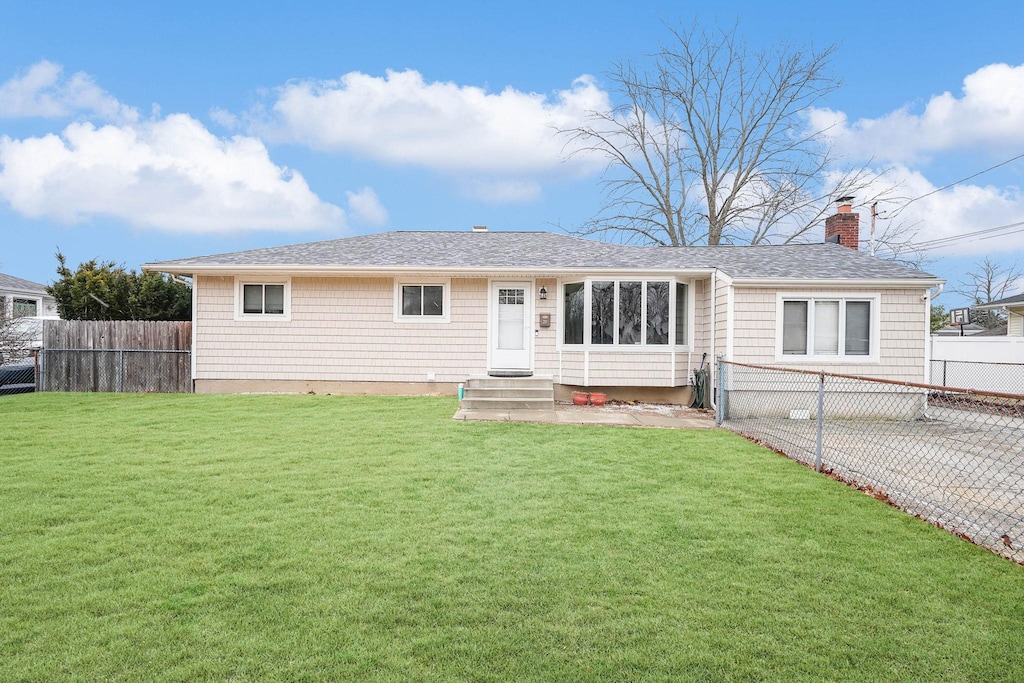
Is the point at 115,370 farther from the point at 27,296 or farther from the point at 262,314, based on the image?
the point at 27,296

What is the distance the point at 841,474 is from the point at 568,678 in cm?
516

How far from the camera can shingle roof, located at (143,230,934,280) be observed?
1210 cm

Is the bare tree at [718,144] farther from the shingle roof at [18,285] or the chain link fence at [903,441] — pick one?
the shingle roof at [18,285]

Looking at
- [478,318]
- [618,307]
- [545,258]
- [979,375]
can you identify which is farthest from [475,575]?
[979,375]

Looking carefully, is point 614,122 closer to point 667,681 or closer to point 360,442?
point 360,442

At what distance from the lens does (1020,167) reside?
59.0ft

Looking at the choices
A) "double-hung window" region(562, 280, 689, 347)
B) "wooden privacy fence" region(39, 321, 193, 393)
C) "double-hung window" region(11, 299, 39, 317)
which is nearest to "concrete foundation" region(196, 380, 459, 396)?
"wooden privacy fence" region(39, 321, 193, 393)

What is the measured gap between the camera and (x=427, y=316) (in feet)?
42.0

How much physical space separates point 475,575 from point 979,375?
16.4m

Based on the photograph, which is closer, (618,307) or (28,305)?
(618,307)

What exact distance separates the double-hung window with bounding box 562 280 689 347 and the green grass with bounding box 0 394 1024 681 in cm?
592

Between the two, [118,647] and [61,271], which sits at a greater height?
[61,271]

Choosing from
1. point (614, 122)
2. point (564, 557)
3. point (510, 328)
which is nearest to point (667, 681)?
point (564, 557)

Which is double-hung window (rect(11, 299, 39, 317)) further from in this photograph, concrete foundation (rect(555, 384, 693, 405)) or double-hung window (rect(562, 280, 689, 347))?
double-hung window (rect(562, 280, 689, 347))
